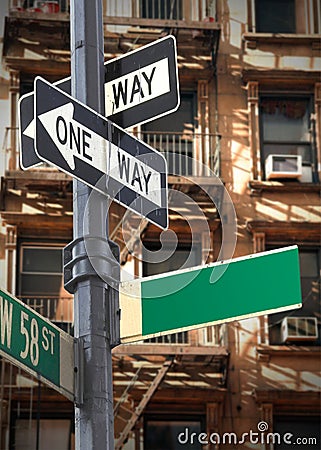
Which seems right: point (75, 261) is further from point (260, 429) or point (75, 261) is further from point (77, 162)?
point (260, 429)

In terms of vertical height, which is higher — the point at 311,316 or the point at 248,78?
the point at 248,78

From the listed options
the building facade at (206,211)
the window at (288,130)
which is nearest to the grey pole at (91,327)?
the building facade at (206,211)

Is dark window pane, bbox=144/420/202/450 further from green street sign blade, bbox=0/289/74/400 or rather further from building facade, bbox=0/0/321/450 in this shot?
green street sign blade, bbox=0/289/74/400

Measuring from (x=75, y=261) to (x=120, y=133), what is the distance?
64 centimetres

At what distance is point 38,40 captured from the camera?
63.2 ft

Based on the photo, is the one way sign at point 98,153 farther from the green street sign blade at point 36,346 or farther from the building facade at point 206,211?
the building facade at point 206,211

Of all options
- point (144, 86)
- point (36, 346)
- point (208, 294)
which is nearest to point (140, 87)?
point (144, 86)

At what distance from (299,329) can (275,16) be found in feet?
19.3

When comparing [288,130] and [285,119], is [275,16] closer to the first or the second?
[285,119]

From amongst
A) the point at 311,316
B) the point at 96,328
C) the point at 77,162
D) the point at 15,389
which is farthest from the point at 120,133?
the point at 311,316

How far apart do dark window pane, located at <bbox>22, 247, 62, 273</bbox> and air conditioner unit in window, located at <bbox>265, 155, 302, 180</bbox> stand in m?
3.88

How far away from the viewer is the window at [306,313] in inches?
722

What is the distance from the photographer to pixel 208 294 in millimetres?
4840

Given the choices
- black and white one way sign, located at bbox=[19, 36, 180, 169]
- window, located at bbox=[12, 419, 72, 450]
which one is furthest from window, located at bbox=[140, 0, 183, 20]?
black and white one way sign, located at bbox=[19, 36, 180, 169]
